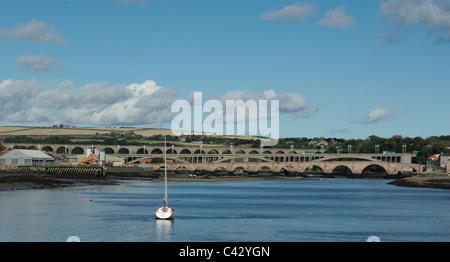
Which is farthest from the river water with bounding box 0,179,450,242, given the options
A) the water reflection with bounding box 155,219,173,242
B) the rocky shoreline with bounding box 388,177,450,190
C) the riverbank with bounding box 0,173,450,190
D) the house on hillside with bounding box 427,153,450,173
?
the house on hillside with bounding box 427,153,450,173

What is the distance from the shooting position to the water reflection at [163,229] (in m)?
46.8

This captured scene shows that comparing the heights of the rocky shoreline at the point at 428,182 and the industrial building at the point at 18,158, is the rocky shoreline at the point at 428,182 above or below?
below

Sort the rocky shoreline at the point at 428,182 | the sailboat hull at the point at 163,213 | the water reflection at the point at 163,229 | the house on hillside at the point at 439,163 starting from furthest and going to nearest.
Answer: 1. the house on hillside at the point at 439,163
2. the rocky shoreline at the point at 428,182
3. the sailboat hull at the point at 163,213
4. the water reflection at the point at 163,229

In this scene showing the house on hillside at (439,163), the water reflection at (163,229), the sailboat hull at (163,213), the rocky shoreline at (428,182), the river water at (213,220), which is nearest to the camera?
the water reflection at (163,229)

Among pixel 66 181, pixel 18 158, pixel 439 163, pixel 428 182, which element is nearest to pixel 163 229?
pixel 66 181

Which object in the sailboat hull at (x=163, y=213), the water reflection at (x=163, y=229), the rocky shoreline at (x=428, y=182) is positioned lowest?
the rocky shoreline at (x=428, y=182)

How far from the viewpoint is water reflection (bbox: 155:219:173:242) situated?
46.8 m

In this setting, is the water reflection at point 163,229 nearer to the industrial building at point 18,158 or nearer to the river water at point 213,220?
the river water at point 213,220

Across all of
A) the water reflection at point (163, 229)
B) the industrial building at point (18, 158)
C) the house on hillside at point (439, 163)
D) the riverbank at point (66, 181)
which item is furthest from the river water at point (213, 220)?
the house on hillside at point (439, 163)

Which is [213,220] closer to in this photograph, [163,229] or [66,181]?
[163,229]
